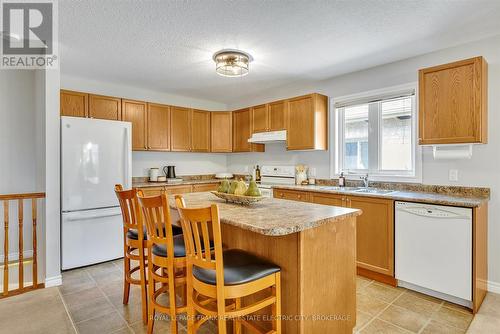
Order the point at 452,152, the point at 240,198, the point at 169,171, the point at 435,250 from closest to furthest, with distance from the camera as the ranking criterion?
the point at 240,198
the point at 435,250
the point at 452,152
the point at 169,171

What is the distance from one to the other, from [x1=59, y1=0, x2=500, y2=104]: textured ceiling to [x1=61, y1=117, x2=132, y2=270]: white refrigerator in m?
0.88

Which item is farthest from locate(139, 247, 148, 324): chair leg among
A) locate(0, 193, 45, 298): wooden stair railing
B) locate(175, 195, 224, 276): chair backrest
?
locate(0, 193, 45, 298): wooden stair railing

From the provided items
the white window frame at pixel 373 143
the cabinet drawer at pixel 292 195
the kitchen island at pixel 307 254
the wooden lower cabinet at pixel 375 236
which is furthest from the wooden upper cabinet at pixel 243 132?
the kitchen island at pixel 307 254

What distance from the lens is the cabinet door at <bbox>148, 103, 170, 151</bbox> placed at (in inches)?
174

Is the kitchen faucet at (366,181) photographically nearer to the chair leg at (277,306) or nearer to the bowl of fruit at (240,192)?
the bowl of fruit at (240,192)

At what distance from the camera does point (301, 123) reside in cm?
401

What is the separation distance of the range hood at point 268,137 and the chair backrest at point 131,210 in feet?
8.49

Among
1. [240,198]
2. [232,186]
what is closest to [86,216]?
[232,186]

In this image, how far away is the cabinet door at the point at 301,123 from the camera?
3.88m

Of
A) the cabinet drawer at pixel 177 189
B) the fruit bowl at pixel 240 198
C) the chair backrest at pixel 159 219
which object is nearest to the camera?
the chair backrest at pixel 159 219

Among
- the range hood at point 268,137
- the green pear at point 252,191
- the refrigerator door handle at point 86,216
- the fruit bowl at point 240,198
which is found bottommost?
the refrigerator door handle at point 86,216

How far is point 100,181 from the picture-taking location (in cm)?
339

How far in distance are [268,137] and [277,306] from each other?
3158mm

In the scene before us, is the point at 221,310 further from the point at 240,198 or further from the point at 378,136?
the point at 378,136
